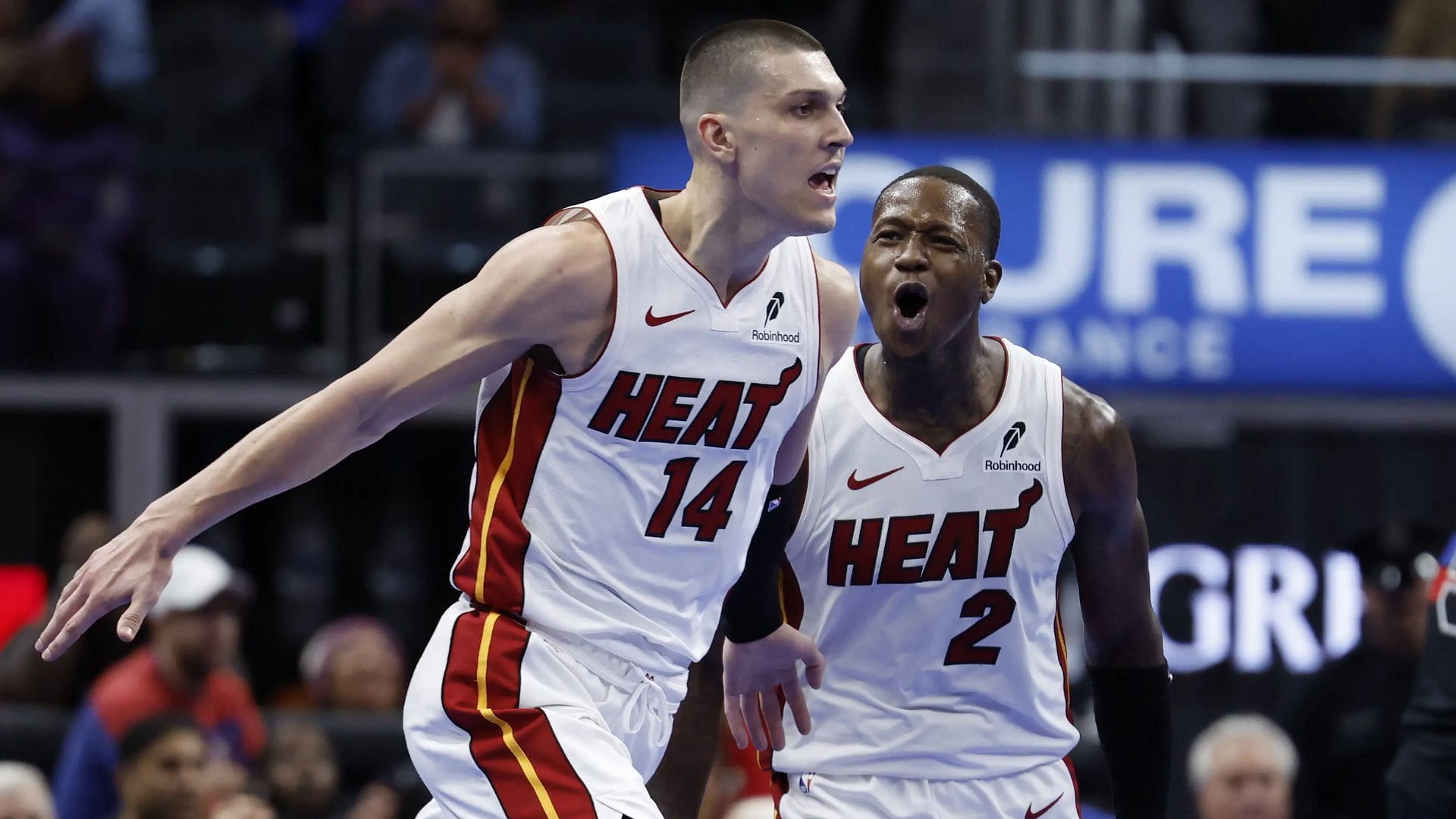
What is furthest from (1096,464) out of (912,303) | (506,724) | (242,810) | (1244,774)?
(242,810)

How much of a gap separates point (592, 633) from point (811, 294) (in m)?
0.86

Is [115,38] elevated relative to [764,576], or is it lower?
elevated

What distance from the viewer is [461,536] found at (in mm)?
10891

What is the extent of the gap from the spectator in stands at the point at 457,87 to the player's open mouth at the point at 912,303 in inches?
223

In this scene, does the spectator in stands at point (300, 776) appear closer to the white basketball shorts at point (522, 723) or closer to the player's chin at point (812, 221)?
the white basketball shorts at point (522, 723)

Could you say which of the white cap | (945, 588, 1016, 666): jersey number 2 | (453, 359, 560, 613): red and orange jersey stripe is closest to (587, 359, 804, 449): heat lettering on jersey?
(453, 359, 560, 613): red and orange jersey stripe

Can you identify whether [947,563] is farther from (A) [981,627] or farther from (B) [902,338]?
(B) [902,338]

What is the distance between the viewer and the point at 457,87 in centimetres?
1009

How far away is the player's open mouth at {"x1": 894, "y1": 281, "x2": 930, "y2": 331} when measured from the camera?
177 inches

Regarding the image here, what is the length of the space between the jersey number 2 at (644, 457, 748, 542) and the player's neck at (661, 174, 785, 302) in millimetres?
347

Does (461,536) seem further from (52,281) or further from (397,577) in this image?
(52,281)

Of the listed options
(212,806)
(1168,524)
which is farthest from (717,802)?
(1168,524)

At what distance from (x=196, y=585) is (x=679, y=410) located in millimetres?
3790

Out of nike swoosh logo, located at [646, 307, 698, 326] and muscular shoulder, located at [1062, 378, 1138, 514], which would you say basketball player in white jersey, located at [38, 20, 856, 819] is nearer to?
nike swoosh logo, located at [646, 307, 698, 326]
